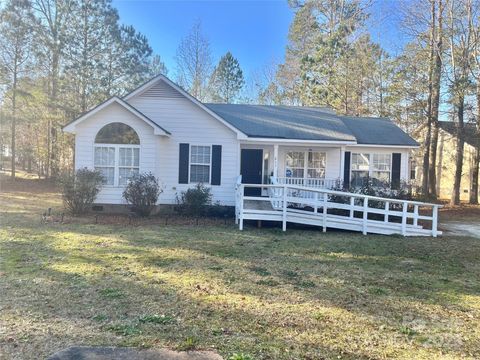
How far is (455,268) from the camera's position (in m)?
7.65

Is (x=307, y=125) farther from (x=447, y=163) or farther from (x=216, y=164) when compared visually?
(x=447, y=163)

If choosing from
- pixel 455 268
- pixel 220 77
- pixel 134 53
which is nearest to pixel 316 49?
pixel 220 77

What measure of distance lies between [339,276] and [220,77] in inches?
1269

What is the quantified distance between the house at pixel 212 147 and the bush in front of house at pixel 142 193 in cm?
77

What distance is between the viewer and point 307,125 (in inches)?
658

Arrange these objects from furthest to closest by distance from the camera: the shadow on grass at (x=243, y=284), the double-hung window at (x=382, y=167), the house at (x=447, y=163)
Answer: the house at (x=447, y=163) → the double-hung window at (x=382, y=167) → the shadow on grass at (x=243, y=284)

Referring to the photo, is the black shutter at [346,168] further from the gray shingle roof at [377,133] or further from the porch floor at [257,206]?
the porch floor at [257,206]

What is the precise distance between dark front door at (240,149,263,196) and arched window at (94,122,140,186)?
4601 mm

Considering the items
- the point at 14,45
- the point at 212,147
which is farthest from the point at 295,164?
the point at 14,45

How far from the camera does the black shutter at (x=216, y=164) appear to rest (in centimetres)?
1430

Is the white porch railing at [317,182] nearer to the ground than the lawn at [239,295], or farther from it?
farther from it

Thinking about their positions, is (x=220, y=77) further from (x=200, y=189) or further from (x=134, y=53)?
(x=200, y=189)

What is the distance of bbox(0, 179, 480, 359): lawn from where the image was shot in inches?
157

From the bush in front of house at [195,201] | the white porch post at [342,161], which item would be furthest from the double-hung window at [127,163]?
the white porch post at [342,161]
